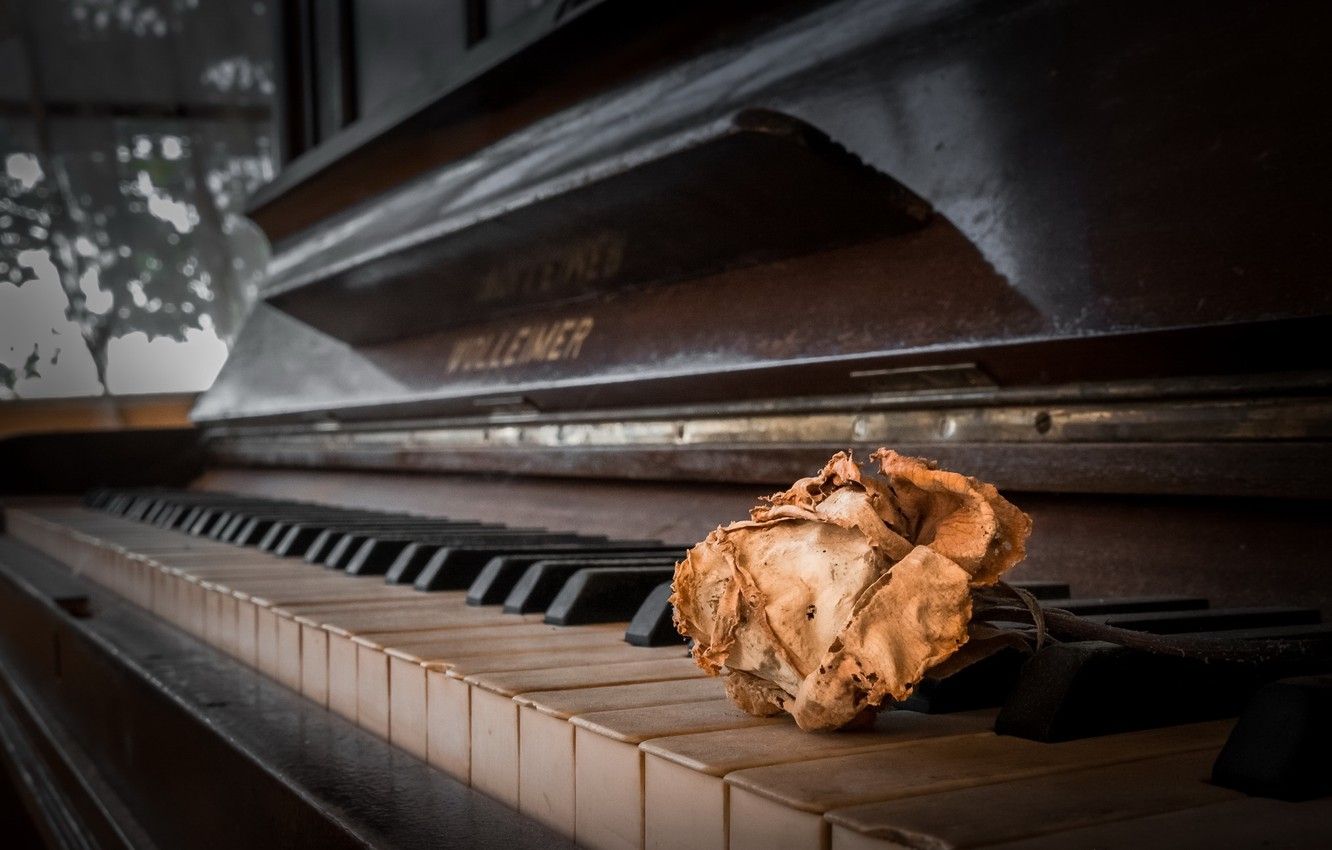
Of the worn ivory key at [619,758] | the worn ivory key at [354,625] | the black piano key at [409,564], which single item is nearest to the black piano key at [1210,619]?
the worn ivory key at [619,758]

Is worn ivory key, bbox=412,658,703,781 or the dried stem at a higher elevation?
the dried stem

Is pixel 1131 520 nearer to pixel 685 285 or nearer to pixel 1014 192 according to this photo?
pixel 1014 192

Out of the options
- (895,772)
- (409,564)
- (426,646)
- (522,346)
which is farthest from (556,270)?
(895,772)

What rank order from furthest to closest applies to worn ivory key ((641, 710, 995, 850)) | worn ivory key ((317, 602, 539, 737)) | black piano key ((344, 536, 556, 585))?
1. black piano key ((344, 536, 556, 585))
2. worn ivory key ((317, 602, 539, 737))
3. worn ivory key ((641, 710, 995, 850))

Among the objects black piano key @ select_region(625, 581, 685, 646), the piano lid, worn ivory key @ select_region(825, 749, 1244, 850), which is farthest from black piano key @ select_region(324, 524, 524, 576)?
worn ivory key @ select_region(825, 749, 1244, 850)

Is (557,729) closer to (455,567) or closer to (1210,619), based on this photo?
(1210,619)

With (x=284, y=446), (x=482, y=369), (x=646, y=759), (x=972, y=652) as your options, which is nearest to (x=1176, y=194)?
(x=972, y=652)

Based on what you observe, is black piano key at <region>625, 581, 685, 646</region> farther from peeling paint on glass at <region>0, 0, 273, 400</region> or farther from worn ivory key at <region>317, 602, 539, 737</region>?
peeling paint on glass at <region>0, 0, 273, 400</region>
